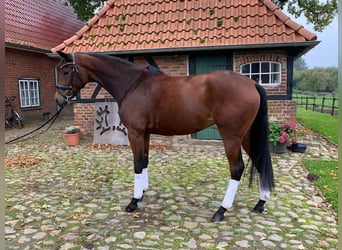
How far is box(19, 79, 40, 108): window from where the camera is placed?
→ 1215 cm

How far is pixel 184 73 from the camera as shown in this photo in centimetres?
765

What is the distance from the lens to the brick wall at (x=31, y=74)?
11.3 m

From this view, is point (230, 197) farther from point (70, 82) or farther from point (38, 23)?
point (38, 23)

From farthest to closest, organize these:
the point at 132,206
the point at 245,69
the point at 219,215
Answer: the point at 245,69 < the point at 132,206 < the point at 219,215

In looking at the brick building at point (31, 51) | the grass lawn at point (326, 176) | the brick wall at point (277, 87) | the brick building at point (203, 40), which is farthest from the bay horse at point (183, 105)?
the brick building at point (31, 51)

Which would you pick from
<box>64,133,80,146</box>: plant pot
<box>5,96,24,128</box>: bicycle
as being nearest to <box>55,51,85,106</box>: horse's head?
<box>64,133,80,146</box>: plant pot

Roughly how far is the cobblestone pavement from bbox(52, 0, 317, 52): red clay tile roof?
2872 millimetres

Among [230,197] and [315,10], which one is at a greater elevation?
[315,10]

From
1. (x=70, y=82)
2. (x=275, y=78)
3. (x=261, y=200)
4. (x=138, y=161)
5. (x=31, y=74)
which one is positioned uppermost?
(x=31, y=74)

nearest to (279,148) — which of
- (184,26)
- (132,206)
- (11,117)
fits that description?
(184,26)

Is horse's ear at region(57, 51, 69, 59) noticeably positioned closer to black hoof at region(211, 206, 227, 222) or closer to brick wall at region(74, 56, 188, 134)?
black hoof at region(211, 206, 227, 222)

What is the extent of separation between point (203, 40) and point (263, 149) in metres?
4.40

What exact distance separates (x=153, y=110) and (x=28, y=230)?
1913 mm

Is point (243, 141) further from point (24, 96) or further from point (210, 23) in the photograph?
point (24, 96)
